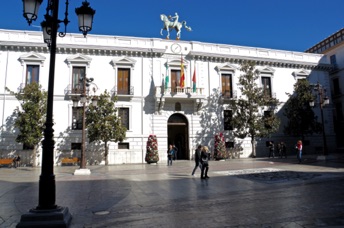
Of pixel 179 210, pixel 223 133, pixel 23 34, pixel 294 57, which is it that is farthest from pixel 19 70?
pixel 294 57

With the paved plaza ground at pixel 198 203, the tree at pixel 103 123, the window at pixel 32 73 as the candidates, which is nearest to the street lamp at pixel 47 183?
the paved plaza ground at pixel 198 203

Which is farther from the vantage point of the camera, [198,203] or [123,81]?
[123,81]

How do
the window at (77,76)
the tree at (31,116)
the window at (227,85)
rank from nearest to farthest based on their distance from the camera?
the tree at (31,116) < the window at (77,76) < the window at (227,85)

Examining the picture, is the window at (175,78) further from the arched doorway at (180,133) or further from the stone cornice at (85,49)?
the arched doorway at (180,133)

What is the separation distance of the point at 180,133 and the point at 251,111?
24.6ft

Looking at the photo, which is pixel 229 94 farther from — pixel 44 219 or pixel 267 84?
pixel 44 219

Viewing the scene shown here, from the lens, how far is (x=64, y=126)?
953 inches

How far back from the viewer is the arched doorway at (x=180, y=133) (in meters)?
27.0

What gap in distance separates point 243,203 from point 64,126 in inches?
788

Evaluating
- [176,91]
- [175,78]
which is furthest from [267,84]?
[176,91]

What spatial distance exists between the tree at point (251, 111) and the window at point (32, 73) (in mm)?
18198

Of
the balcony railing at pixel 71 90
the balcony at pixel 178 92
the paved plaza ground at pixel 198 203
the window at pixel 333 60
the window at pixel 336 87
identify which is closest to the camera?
the paved plaza ground at pixel 198 203

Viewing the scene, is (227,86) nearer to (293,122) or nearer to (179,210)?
(293,122)

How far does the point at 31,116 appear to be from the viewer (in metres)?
21.3
